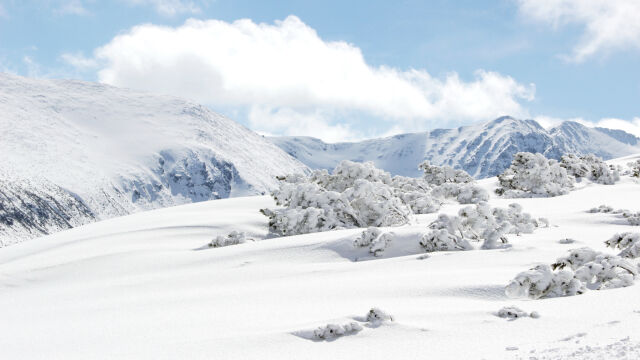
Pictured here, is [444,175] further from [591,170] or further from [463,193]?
[591,170]

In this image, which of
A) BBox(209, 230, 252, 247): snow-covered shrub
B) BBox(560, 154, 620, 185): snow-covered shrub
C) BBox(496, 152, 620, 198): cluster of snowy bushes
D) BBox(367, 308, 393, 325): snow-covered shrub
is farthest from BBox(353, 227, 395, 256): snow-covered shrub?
BBox(560, 154, 620, 185): snow-covered shrub

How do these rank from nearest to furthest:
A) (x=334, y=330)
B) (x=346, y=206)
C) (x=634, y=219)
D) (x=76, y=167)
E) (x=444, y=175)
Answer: (x=334, y=330) < (x=634, y=219) < (x=346, y=206) < (x=444, y=175) < (x=76, y=167)

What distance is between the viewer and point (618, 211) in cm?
1108

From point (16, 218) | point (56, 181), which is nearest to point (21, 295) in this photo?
point (16, 218)

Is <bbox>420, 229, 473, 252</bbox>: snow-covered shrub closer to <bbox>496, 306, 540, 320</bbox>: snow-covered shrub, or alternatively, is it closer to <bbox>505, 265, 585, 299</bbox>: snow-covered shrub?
<bbox>505, 265, 585, 299</bbox>: snow-covered shrub

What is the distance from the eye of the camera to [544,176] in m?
17.7

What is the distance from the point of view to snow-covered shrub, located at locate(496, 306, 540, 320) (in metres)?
4.67

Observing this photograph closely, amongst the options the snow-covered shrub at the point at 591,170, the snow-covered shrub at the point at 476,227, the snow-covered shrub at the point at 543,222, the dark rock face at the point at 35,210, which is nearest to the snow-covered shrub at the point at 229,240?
the snow-covered shrub at the point at 476,227

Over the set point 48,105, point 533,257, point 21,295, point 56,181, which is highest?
point 48,105

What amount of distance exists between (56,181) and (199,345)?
5734 inches

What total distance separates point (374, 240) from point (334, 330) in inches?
172

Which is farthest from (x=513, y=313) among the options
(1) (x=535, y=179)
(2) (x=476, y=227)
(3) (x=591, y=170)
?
(3) (x=591, y=170)

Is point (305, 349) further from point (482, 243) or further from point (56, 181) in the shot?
point (56, 181)

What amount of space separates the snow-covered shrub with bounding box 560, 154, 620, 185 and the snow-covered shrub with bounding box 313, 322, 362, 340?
18710 mm
